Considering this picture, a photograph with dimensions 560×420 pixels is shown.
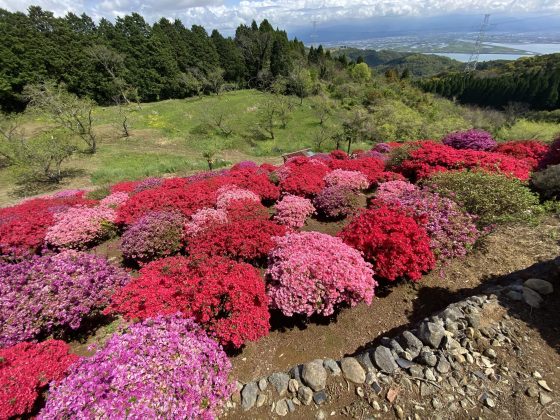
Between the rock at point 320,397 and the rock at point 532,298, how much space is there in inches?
158

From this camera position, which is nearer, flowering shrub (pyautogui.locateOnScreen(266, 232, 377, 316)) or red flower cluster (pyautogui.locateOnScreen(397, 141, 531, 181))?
flowering shrub (pyautogui.locateOnScreen(266, 232, 377, 316))

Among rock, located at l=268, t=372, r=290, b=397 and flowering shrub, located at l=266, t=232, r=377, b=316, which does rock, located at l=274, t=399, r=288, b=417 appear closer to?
rock, located at l=268, t=372, r=290, b=397

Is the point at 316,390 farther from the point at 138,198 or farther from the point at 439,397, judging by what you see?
the point at 138,198

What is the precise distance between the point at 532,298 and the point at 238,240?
6327mm

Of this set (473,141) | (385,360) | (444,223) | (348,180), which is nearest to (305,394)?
(385,360)

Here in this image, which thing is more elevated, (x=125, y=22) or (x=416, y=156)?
(x=125, y=22)

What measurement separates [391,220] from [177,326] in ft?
18.7

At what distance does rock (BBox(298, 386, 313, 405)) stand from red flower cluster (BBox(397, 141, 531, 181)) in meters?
9.81

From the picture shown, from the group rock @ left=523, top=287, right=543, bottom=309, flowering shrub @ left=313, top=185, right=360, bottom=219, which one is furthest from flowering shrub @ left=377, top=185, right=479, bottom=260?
rock @ left=523, top=287, right=543, bottom=309

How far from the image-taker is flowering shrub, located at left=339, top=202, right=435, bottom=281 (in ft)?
22.1

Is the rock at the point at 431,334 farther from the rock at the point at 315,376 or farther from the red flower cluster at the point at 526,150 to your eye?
the red flower cluster at the point at 526,150

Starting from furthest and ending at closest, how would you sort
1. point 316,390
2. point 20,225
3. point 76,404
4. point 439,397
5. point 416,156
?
1. point 416,156
2. point 20,225
3. point 316,390
4. point 439,397
5. point 76,404

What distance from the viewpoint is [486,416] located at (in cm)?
383

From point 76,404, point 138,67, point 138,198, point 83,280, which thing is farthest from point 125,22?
point 76,404
